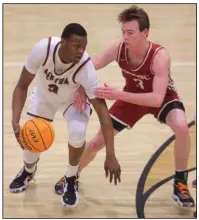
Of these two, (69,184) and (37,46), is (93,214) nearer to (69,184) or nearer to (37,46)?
(69,184)

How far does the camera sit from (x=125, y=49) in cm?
393

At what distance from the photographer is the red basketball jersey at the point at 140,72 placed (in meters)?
3.87

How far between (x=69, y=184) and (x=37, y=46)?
3.76 feet

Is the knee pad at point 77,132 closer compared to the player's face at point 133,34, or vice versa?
the player's face at point 133,34

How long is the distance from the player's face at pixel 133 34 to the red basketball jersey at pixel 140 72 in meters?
0.11

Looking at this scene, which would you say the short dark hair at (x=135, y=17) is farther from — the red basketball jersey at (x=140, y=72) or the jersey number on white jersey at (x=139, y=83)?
the jersey number on white jersey at (x=139, y=83)

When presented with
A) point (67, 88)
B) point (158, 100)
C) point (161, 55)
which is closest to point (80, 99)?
point (67, 88)

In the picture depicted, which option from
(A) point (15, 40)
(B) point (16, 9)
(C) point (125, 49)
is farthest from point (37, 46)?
(B) point (16, 9)

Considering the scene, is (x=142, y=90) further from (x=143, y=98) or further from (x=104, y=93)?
(x=104, y=93)

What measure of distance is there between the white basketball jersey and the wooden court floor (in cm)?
85

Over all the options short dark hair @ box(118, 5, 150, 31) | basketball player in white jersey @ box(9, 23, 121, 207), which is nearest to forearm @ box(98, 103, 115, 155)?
basketball player in white jersey @ box(9, 23, 121, 207)

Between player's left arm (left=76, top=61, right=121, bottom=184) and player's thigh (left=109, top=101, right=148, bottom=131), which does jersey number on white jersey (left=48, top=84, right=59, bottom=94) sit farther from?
player's thigh (left=109, top=101, right=148, bottom=131)

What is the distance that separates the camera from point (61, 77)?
3.78m

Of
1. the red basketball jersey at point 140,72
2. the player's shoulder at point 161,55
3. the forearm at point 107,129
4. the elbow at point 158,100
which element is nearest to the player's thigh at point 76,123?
the forearm at point 107,129
